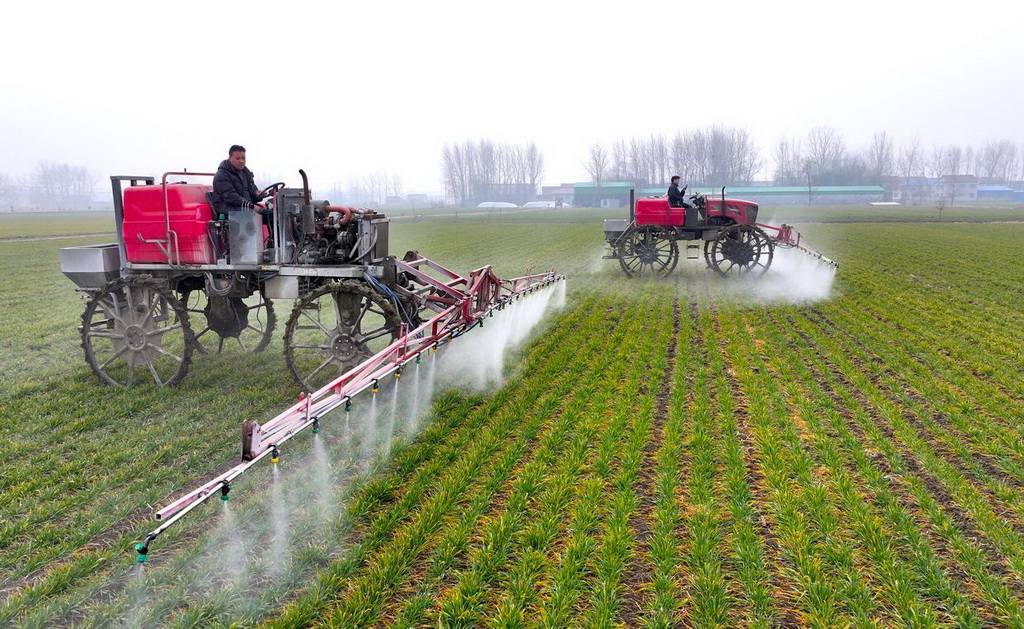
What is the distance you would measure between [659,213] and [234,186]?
12.4 metres

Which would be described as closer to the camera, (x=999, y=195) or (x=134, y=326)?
(x=134, y=326)

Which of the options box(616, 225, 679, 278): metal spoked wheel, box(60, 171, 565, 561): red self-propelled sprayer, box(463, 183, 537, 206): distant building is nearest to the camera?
box(60, 171, 565, 561): red self-propelled sprayer

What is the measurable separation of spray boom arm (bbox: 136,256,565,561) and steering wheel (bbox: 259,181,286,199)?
61.7 inches

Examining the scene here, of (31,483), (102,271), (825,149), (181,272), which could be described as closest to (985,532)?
(31,483)

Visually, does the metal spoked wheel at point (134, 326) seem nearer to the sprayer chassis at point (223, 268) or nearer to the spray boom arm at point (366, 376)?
the sprayer chassis at point (223, 268)

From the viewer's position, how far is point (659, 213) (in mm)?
17484

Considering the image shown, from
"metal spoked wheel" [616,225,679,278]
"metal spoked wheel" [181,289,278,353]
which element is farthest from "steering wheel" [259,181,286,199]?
"metal spoked wheel" [616,225,679,278]

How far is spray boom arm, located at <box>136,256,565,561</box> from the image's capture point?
136 inches

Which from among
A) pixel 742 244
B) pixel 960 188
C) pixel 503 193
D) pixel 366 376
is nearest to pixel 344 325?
pixel 366 376

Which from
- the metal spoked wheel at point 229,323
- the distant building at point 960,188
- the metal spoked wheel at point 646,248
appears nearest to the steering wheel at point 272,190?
the metal spoked wheel at point 229,323

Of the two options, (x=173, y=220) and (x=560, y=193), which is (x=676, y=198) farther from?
(x=560, y=193)

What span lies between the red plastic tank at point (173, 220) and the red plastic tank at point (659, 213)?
12.3 meters

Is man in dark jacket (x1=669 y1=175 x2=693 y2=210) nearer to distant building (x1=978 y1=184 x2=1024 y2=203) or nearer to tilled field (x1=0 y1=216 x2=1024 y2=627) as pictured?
tilled field (x1=0 y1=216 x2=1024 y2=627)

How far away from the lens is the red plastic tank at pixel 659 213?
1731cm
